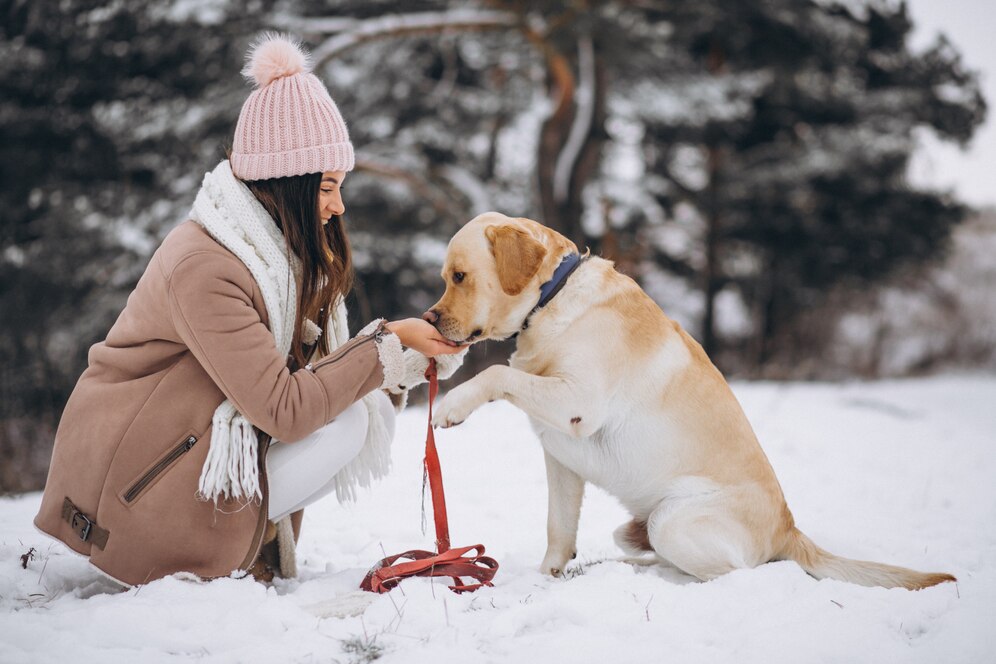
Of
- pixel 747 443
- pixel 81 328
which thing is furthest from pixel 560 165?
pixel 747 443

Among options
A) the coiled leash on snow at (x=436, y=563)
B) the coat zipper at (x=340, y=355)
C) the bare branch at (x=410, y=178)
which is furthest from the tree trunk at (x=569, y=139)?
the coat zipper at (x=340, y=355)

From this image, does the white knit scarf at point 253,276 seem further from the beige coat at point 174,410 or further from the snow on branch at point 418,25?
the snow on branch at point 418,25

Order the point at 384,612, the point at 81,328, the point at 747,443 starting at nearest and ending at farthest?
the point at 384,612
the point at 747,443
the point at 81,328

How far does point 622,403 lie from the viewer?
272 centimetres

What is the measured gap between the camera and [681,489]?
105 inches

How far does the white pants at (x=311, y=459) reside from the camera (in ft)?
7.89

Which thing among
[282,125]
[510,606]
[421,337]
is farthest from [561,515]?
[282,125]

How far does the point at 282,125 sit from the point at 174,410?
0.92 m

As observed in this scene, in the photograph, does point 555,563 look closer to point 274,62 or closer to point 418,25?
point 274,62

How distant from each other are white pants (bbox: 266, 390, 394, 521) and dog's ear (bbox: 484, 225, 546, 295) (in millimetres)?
677

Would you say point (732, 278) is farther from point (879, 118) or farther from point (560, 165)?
point (560, 165)

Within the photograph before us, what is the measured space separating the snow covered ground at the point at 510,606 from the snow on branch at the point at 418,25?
6.50 metres

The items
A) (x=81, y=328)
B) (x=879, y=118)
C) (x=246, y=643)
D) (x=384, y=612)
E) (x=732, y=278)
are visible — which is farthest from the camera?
(x=732, y=278)

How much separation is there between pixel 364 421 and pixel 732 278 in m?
12.1
